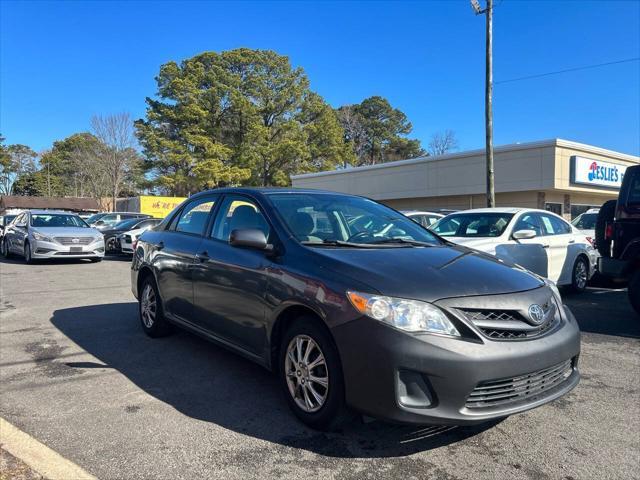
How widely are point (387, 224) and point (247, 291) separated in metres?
1.38

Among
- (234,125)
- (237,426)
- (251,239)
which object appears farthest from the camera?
(234,125)

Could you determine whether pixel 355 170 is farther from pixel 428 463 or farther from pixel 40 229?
pixel 428 463

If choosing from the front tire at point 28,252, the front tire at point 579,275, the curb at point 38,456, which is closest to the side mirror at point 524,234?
the front tire at point 579,275

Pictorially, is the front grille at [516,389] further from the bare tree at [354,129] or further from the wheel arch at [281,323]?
the bare tree at [354,129]

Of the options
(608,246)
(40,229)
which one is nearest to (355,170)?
(40,229)

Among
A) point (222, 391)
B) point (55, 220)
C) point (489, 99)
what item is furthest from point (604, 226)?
point (55, 220)

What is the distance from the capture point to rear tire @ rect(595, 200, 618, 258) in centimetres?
729

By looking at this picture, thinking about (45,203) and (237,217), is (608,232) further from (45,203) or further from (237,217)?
(45,203)

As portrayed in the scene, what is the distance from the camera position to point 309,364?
3.26m

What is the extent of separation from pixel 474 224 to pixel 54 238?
1063 centimetres

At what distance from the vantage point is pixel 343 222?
13.8 ft

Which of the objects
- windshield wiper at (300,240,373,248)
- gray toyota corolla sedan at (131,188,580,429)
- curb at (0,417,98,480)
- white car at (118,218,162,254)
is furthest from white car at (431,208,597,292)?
white car at (118,218,162,254)

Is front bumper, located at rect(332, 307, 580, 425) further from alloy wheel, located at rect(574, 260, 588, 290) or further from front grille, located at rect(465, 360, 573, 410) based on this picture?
alloy wheel, located at rect(574, 260, 588, 290)

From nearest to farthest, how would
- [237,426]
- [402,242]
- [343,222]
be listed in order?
[237,426]
[402,242]
[343,222]
